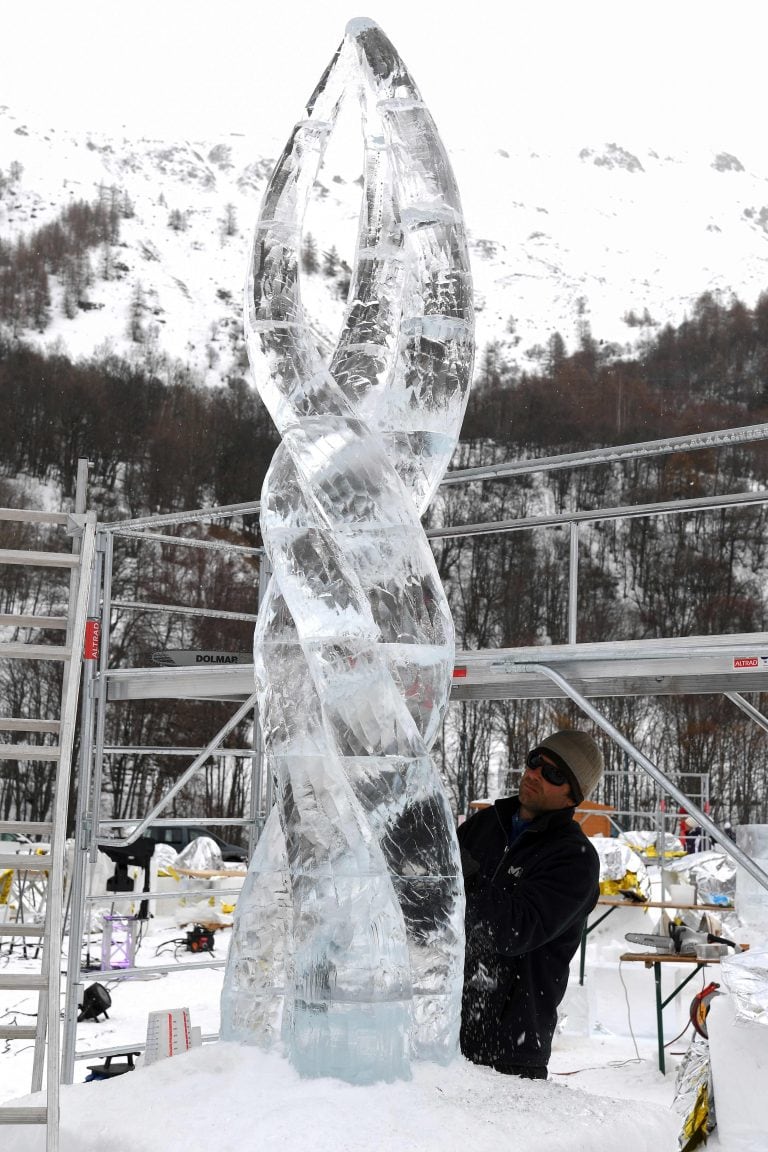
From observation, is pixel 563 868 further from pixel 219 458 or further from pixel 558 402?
pixel 558 402

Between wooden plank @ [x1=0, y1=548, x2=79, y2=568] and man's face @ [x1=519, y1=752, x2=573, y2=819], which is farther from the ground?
wooden plank @ [x1=0, y1=548, x2=79, y2=568]

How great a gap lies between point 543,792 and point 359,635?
0.76m

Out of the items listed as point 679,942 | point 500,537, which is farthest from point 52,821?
point 500,537

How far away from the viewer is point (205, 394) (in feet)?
199

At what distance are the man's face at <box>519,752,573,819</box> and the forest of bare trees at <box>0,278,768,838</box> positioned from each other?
2251 centimetres

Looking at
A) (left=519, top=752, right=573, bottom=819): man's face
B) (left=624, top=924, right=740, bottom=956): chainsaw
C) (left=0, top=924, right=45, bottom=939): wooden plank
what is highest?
(left=519, top=752, right=573, bottom=819): man's face

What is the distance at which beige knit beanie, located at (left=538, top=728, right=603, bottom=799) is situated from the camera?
3.93 meters

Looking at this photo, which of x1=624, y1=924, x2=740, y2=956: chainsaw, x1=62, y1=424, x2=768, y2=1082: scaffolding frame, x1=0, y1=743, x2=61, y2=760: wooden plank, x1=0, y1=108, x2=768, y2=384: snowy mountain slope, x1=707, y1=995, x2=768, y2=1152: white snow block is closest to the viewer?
x1=0, y1=743, x2=61, y2=760: wooden plank

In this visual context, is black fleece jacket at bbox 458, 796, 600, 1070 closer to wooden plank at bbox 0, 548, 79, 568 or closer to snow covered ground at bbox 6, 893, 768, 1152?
snow covered ground at bbox 6, 893, 768, 1152

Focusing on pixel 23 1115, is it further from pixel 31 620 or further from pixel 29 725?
pixel 31 620

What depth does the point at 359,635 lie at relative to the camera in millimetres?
3932

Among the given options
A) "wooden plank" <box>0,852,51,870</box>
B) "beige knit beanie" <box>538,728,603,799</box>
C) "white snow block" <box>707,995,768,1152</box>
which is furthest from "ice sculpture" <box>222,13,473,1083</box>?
"white snow block" <box>707,995,768,1152</box>

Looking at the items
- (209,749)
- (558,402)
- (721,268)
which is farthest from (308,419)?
(721,268)

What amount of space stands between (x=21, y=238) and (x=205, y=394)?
36.3 m
